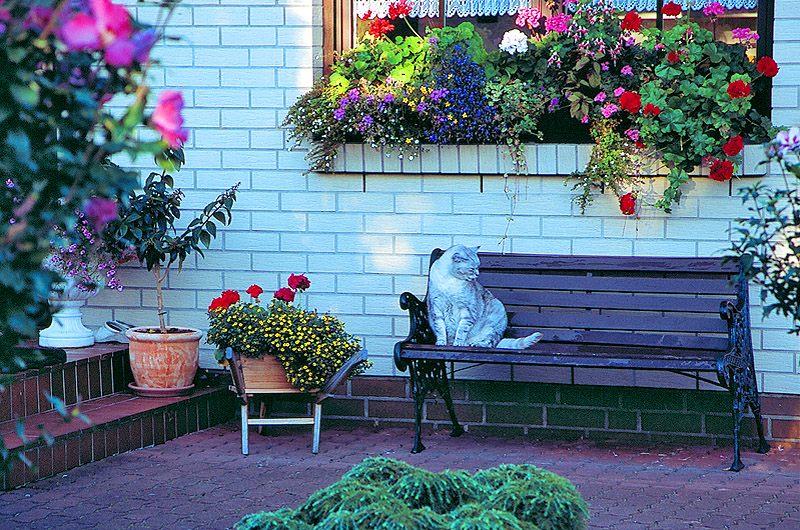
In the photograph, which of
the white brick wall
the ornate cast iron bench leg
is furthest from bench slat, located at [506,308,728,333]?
the ornate cast iron bench leg

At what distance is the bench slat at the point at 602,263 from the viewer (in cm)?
540

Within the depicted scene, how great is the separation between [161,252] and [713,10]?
11.5 feet

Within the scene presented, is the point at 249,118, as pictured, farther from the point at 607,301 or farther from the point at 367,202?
the point at 607,301

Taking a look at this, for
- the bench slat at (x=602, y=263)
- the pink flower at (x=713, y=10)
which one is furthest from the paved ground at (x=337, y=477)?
the pink flower at (x=713, y=10)

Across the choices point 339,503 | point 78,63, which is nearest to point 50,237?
point 78,63

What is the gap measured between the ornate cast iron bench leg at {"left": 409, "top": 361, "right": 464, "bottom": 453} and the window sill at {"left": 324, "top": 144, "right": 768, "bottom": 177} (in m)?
1.22

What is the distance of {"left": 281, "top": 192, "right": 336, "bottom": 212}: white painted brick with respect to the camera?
6000mm

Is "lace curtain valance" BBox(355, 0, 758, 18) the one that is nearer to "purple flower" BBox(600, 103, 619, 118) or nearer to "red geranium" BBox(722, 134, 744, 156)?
"purple flower" BBox(600, 103, 619, 118)

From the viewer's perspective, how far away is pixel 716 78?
5305mm

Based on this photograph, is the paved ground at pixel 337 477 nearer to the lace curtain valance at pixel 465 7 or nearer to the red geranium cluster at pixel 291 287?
the red geranium cluster at pixel 291 287

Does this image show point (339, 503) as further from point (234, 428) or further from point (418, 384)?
point (234, 428)

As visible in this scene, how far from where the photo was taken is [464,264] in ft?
17.1

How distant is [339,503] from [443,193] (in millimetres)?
3452

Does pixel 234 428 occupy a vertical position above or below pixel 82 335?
below
